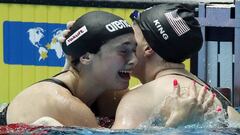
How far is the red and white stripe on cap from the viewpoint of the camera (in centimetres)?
447

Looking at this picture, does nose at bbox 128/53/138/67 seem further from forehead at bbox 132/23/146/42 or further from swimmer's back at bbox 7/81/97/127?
swimmer's back at bbox 7/81/97/127

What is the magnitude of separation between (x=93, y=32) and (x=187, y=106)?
0.84 meters

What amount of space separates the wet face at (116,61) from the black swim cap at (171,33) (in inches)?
5.9

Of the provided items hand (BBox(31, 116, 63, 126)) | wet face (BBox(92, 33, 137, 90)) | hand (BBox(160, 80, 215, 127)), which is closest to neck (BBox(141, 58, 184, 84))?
wet face (BBox(92, 33, 137, 90))

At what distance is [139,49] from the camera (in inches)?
182

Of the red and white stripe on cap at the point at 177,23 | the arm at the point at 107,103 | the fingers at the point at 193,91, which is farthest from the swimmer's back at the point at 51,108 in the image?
the red and white stripe on cap at the point at 177,23

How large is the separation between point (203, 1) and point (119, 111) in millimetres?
3021

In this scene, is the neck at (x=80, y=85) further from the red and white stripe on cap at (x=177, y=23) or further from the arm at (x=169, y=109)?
the red and white stripe on cap at (x=177, y=23)

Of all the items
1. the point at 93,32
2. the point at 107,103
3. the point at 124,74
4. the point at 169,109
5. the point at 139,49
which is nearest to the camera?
the point at 169,109

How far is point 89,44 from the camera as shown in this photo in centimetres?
442

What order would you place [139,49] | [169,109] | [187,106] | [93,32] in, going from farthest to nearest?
[139,49] → [93,32] → [169,109] → [187,106]

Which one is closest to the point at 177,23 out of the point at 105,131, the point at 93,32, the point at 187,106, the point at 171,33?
the point at 171,33

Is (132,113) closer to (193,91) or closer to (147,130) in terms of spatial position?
(147,130)

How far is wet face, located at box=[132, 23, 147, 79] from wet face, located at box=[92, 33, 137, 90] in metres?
0.14
